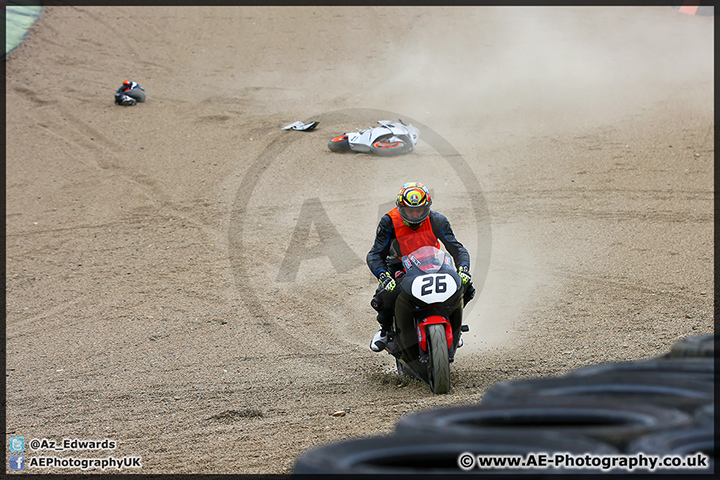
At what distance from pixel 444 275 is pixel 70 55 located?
21313 mm

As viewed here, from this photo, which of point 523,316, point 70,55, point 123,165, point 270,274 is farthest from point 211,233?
point 70,55

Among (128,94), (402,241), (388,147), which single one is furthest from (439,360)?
(128,94)

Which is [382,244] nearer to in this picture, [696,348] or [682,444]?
[696,348]

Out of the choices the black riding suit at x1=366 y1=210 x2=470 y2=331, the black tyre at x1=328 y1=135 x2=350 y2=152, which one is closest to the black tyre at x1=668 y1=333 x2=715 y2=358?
the black riding suit at x1=366 y1=210 x2=470 y2=331

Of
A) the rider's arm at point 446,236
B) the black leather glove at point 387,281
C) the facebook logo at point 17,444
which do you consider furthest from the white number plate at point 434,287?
the facebook logo at point 17,444

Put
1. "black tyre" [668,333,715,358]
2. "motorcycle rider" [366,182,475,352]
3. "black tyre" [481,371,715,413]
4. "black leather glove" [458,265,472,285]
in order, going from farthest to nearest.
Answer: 1. "motorcycle rider" [366,182,475,352]
2. "black leather glove" [458,265,472,285]
3. "black tyre" [668,333,715,358]
4. "black tyre" [481,371,715,413]

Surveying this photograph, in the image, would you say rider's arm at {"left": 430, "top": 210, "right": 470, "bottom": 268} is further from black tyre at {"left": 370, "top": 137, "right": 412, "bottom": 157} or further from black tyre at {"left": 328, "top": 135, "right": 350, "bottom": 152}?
black tyre at {"left": 328, "top": 135, "right": 350, "bottom": 152}

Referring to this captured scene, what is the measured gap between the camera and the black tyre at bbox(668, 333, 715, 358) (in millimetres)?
2842

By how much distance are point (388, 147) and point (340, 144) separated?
1232mm

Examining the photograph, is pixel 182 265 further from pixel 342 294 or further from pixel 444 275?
pixel 444 275

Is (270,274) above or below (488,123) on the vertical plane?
below

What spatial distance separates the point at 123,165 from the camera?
50.7ft

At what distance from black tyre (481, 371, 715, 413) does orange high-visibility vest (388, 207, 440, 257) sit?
3.90m

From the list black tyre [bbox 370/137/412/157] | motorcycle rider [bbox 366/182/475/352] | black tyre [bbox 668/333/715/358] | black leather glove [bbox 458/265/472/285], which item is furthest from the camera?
black tyre [bbox 370/137/412/157]
